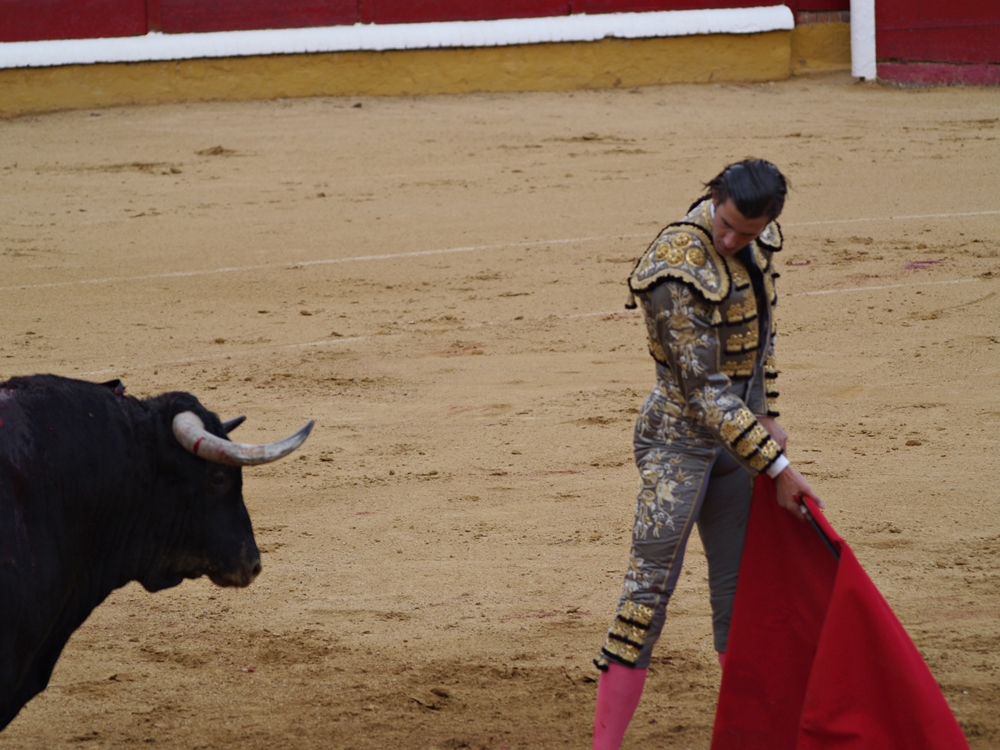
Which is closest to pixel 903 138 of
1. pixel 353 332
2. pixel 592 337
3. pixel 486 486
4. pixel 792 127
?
pixel 792 127

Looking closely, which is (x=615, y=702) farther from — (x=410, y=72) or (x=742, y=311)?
(x=410, y=72)

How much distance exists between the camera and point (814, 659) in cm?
271

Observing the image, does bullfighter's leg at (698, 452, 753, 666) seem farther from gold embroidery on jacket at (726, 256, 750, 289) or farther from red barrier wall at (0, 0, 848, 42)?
red barrier wall at (0, 0, 848, 42)

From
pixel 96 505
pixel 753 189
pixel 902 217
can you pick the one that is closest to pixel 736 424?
pixel 753 189

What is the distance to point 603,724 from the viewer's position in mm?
2809

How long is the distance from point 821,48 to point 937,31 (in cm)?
118

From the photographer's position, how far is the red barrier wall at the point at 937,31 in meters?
12.7

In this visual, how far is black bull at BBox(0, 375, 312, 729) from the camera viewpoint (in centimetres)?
263

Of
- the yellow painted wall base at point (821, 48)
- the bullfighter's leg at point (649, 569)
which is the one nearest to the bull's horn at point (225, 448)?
the bullfighter's leg at point (649, 569)

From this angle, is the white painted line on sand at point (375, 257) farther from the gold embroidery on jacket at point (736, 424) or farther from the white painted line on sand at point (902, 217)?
the gold embroidery on jacket at point (736, 424)

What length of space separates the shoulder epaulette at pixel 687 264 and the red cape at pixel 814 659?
1.60 feet

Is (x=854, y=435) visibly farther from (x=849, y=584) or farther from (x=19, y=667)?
(x=19, y=667)

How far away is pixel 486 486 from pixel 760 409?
2266 millimetres

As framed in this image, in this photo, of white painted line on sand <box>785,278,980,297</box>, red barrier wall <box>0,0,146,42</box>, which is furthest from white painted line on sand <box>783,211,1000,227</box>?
red barrier wall <box>0,0,146,42</box>
